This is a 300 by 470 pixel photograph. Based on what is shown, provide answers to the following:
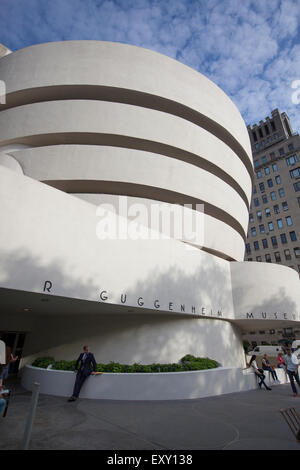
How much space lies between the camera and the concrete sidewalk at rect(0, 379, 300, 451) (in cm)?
452

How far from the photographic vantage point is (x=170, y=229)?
13.1 meters

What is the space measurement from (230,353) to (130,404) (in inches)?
326

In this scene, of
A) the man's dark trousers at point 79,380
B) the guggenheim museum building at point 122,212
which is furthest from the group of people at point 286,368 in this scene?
the man's dark trousers at point 79,380

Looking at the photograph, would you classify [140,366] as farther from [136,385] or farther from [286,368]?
[286,368]

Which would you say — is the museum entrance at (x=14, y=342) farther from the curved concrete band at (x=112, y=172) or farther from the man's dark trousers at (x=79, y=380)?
the curved concrete band at (x=112, y=172)

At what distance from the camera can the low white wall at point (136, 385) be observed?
8609 millimetres

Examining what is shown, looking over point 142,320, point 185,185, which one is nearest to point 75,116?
point 185,185

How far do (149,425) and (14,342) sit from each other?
37.3ft

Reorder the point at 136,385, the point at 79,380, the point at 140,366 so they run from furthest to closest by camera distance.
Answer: the point at 140,366
the point at 136,385
the point at 79,380

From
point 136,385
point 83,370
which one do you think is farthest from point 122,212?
point 136,385

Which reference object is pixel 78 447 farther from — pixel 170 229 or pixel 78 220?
pixel 170 229

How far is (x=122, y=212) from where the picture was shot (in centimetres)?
1234
